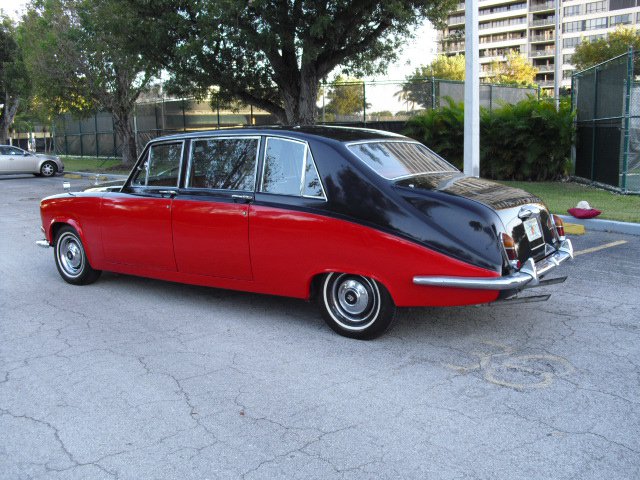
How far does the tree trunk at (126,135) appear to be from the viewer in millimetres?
26891

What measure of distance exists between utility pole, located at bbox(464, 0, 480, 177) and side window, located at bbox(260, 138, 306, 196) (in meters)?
6.63

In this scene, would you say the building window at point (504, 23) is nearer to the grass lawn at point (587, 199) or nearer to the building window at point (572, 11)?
the building window at point (572, 11)

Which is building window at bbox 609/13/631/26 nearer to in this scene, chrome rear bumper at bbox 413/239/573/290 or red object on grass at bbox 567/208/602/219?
red object on grass at bbox 567/208/602/219

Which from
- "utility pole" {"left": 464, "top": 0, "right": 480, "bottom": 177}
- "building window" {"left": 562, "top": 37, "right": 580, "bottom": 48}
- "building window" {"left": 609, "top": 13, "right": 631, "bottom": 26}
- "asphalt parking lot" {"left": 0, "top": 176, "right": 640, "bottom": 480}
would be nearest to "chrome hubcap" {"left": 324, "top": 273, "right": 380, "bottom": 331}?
"asphalt parking lot" {"left": 0, "top": 176, "right": 640, "bottom": 480}

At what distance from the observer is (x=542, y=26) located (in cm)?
11269

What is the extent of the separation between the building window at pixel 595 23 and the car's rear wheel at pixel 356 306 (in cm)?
11327

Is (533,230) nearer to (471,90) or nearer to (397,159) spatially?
(397,159)

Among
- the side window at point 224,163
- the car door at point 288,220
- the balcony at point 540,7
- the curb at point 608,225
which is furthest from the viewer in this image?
the balcony at point 540,7

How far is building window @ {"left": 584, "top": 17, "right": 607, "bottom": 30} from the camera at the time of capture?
103 m

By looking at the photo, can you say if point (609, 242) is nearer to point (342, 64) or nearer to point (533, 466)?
point (533, 466)

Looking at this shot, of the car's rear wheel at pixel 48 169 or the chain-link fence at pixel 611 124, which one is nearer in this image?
the chain-link fence at pixel 611 124

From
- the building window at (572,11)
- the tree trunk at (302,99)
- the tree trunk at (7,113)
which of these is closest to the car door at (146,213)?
the tree trunk at (302,99)

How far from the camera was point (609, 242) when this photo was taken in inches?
356

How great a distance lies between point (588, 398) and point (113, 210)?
4.74 meters
